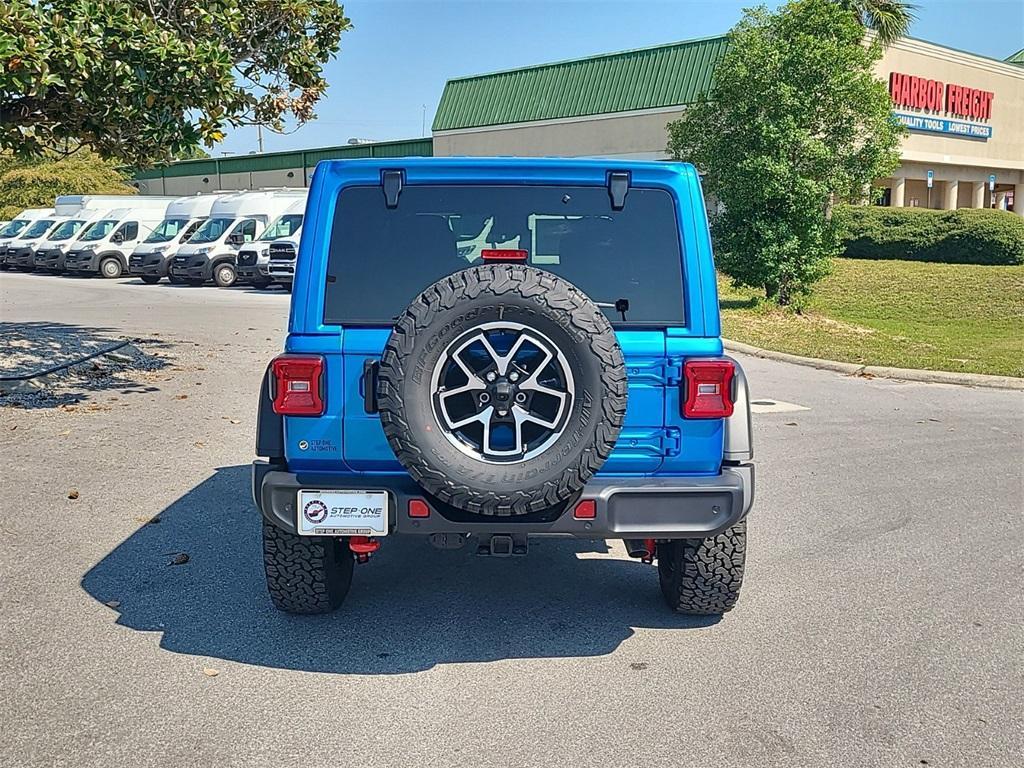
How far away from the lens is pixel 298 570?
470 centimetres

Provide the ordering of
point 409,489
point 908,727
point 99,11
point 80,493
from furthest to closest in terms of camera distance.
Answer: point 99,11 < point 80,493 < point 409,489 < point 908,727

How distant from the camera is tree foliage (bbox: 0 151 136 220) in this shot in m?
47.0

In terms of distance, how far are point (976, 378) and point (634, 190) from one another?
388 inches

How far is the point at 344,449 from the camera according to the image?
4.29m

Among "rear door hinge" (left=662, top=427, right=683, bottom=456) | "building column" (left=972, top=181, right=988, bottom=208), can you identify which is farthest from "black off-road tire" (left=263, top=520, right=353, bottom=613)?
"building column" (left=972, top=181, right=988, bottom=208)

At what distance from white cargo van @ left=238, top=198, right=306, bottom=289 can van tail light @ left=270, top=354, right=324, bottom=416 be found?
2264cm

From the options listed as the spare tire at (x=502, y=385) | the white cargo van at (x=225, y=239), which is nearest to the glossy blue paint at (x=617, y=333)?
the spare tire at (x=502, y=385)

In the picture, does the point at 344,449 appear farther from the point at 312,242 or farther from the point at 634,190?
the point at 634,190

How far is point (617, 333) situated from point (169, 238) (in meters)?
28.3

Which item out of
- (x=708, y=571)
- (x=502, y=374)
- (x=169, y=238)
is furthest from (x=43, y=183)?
(x=502, y=374)

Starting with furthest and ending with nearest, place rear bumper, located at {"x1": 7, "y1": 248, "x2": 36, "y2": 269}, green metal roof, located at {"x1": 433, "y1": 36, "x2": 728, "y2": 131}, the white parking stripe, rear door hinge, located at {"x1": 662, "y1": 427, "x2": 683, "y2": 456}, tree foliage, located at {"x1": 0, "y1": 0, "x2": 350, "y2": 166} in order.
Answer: rear bumper, located at {"x1": 7, "y1": 248, "x2": 36, "y2": 269} < green metal roof, located at {"x1": 433, "y1": 36, "x2": 728, "y2": 131} < the white parking stripe < tree foliage, located at {"x1": 0, "y1": 0, "x2": 350, "y2": 166} < rear door hinge, located at {"x1": 662, "y1": 427, "x2": 683, "y2": 456}

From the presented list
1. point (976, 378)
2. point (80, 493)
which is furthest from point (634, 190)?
point (976, 378)

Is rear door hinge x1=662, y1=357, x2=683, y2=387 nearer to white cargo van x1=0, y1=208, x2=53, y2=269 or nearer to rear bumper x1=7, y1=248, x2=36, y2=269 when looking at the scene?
rear bumper x1=7, y1=248, x2=36, y2=269

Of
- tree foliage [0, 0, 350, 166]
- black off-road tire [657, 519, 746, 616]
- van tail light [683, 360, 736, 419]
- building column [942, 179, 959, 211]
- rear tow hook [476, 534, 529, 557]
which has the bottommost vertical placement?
black off-road tire [657, 519, 746, 616]
